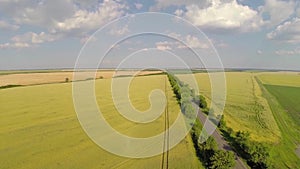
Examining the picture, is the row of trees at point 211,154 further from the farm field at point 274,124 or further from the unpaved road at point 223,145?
the farm field at point 274,124

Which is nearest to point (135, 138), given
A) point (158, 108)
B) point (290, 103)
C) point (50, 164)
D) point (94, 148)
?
point (94, 148)

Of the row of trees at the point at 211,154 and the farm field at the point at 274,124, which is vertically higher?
the row of trees at the point at 211,154

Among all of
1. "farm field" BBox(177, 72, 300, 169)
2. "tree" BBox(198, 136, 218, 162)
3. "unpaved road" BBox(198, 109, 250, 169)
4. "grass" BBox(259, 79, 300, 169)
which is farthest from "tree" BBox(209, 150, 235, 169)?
"grass" BBox(259, 79, 300, 169)

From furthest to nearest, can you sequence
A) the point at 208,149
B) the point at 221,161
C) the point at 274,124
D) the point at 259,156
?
1. the point at 274,124
2. the point at 208,149
3. the point at 259,156
4. the point at 221,161

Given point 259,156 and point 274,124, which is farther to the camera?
point 274,124

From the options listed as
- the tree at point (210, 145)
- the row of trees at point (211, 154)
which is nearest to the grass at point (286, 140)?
the tree at point (210, 145)

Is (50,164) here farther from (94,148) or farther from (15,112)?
(15,112)

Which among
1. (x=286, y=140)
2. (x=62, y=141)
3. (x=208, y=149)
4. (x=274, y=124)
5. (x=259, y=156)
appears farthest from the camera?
(x=274, y=124)

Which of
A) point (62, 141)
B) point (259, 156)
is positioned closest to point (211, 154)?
point (259, 156)

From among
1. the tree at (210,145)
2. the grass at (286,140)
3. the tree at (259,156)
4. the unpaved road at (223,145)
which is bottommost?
the grass at (286,140)

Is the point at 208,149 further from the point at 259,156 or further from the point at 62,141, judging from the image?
the point at 62,141
